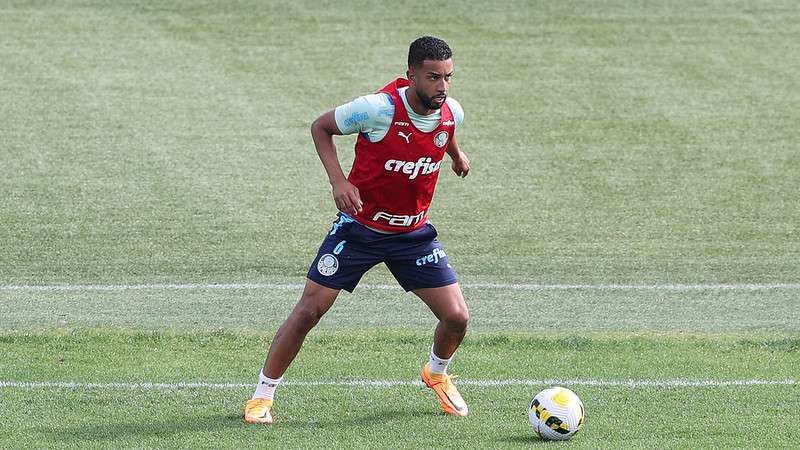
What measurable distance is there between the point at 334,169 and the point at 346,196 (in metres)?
0.20

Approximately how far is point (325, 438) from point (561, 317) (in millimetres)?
3914

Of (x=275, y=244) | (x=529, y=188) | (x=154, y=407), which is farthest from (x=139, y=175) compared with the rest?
(x=154, y=407)

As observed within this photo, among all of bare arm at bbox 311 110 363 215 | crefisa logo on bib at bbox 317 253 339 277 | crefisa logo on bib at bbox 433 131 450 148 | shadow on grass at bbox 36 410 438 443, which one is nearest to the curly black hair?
crefisa logo on bib at bbox 433 131 450 148

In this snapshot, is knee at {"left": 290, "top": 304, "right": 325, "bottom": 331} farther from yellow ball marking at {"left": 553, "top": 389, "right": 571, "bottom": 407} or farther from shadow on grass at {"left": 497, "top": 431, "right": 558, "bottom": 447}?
yellow ball marking at {"left": 553, "top": 389, "right": 571, "bottom": 407}

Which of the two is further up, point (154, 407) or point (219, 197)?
point (154, 407)

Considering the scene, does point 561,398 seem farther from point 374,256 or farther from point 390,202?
point 390,202

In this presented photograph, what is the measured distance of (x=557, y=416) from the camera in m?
7.01

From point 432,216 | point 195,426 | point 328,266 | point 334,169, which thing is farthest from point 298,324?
point 432,216

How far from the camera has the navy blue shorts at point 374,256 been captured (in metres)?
7.46

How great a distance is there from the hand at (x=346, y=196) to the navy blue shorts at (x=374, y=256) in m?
0.38

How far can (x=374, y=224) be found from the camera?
748 centimetres

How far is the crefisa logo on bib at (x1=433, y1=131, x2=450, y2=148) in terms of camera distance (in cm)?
739

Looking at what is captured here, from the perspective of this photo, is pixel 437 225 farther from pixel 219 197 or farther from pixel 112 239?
pixel 112 239

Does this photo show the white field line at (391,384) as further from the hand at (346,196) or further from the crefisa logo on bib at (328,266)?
the hand at (346,196)
